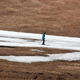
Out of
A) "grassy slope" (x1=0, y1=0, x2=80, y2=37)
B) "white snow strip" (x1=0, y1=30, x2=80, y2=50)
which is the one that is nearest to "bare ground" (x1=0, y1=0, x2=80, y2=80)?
"grassy slope" (x1=0, y1=0, x2=80, y2=37)

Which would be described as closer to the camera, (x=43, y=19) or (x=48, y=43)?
(x=48, y=43)

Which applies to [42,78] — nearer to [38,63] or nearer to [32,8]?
[38,63]

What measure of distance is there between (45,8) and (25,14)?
7950 millimetres

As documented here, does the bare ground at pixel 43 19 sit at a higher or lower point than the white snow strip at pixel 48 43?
higher

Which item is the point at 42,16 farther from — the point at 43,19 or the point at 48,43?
the point at 48,43

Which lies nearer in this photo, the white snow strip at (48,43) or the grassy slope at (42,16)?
the white snow strip at (48,43)

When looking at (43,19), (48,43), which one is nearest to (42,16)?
(43,19)

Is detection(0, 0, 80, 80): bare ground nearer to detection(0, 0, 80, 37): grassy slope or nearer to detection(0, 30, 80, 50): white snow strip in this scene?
detection(0, 0, 80, 37): grassy slope

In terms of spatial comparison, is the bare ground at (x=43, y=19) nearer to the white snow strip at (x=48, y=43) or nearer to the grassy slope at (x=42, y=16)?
the grassy slope at (x=42, y=16)

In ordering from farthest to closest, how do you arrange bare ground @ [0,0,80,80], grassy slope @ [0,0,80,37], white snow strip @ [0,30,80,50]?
grassy slope @ [0,0,80,37] → white snow strip @ [0,30,80,50] → bare ground @ [0,0,80,80]

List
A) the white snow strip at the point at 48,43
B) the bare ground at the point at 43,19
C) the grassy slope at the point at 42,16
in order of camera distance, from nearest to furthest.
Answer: the bare ground at the point at 43,19, the white snow strip at the point at 48,43, the grassy slope at the point at 42,16

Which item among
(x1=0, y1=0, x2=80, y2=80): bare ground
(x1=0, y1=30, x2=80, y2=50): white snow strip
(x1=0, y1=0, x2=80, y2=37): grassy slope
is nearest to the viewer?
(x1=0, y1=0, x2=80, y2=80): bare ground

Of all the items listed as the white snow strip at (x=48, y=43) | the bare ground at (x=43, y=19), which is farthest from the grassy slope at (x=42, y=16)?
the white snow strip at (x=48, y=43)

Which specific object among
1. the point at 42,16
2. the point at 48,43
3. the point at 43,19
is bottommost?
the point at 48,43
